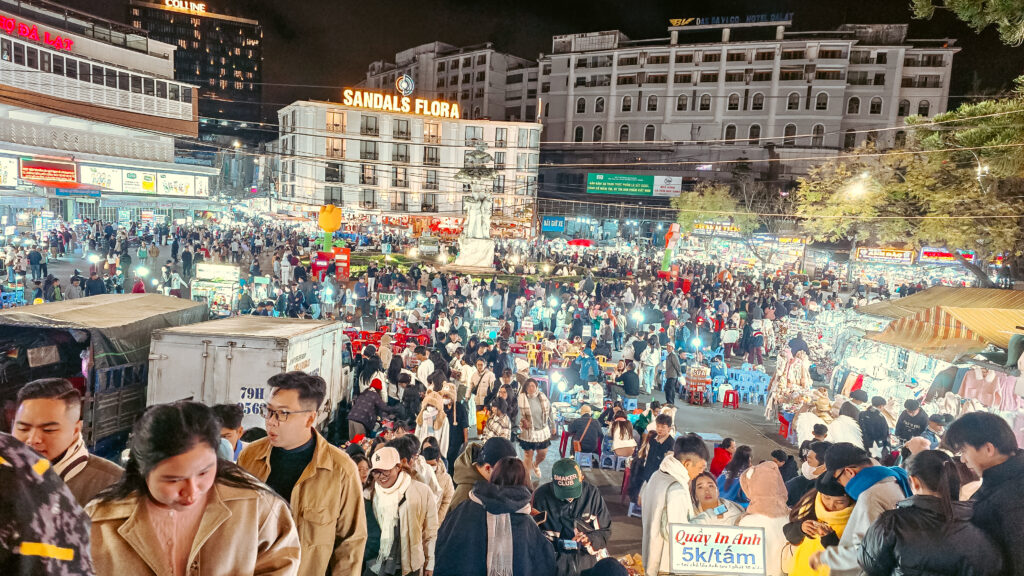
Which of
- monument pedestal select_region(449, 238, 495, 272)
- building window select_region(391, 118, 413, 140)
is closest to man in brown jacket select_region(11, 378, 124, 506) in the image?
monument pedestal select_region(449, 238, 495, 272)

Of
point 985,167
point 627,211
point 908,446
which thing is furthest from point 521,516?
point 627,211

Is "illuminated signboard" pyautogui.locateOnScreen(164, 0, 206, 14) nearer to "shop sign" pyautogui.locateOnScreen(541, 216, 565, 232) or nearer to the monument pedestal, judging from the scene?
"shop sign" pyautogui.locateOnScreen(541, 216, 565, 232)

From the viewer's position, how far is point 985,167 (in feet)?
49.6

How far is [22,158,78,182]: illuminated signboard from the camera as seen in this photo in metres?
28.3

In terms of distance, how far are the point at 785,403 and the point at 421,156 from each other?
174 ft

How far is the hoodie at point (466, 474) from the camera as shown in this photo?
4145mm

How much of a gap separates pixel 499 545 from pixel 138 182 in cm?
4200

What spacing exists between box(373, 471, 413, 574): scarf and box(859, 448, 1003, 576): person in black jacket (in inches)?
125

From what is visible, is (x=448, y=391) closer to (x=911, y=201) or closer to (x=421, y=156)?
(x=911, y=201)

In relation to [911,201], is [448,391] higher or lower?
lower

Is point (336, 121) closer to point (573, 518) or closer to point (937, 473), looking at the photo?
point (573, 518)

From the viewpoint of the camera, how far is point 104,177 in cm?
3438

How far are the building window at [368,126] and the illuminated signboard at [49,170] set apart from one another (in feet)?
96.3

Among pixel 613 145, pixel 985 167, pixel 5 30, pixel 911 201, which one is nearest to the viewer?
pixel 985 167
